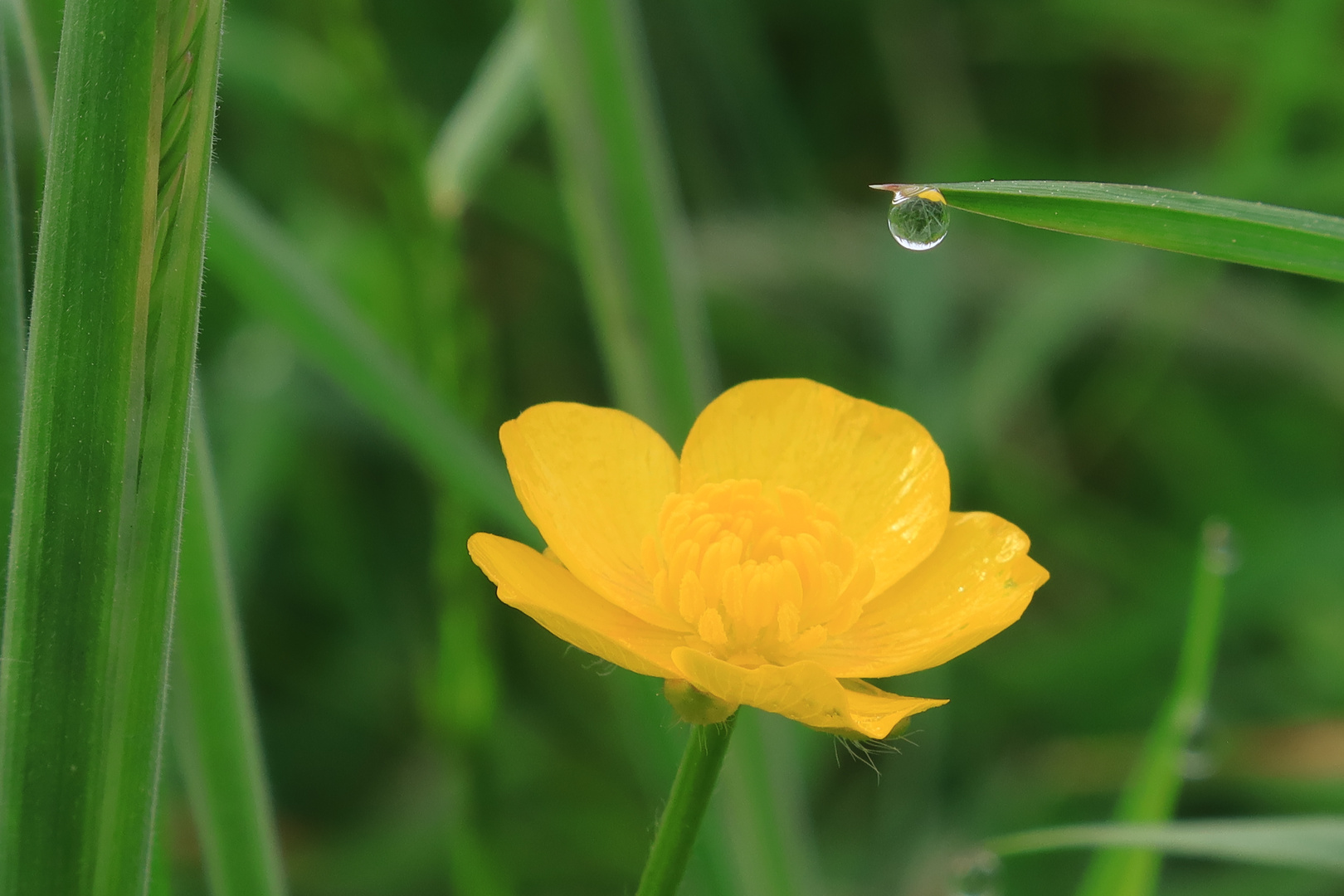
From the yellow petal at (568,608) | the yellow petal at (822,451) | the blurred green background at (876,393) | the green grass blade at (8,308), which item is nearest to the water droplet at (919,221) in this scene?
the yellow petal at (822,451)

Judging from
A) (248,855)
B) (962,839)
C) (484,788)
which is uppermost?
(962,839)

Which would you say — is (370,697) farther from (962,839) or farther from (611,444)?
(611,444)

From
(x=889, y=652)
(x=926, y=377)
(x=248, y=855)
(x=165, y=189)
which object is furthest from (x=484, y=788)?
(x=926, y=377)

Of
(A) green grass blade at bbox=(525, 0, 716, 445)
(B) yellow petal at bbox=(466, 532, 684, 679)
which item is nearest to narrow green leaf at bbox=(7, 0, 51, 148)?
(B) yellow petal at bbox=(466, 532, 684, 679)

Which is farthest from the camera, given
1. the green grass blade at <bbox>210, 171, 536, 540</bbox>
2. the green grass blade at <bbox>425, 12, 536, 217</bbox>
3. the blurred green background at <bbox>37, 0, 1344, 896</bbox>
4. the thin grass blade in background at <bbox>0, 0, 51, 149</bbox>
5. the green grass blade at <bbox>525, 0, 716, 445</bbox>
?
the blurred green background at <bbox>37, 0, 1344, 896</bbox>

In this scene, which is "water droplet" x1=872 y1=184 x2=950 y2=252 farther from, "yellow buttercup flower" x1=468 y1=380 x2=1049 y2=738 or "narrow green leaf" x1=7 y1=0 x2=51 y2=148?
"narrow green leaf" x1=7 y1=0 x2=51 y2=148

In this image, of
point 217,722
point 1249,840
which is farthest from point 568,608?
point 1249,840

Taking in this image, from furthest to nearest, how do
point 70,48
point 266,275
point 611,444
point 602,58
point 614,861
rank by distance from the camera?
Answer: point 614,861
point 602,58
point 266,275
point 611,444
point 70,48
